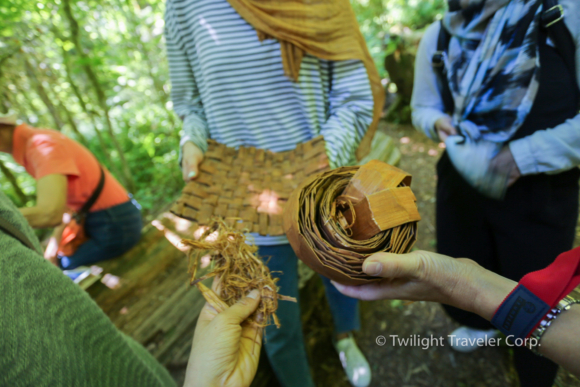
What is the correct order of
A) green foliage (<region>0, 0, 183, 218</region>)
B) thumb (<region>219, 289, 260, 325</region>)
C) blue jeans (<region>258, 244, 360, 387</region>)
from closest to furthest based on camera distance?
thumb (<region>219, 289, 260, 325</region>) < blue jeans (<region>258, 244, 360, 387</region>) < green foliage (<region>0, 0, 183, 218</region>)

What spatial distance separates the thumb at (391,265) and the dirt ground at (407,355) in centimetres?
126

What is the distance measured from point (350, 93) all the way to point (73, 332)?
53.6 inches

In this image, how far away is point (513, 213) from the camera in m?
1.17

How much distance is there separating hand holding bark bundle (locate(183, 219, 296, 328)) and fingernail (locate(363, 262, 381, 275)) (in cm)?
35

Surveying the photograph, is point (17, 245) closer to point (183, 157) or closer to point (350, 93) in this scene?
point (183, 157)

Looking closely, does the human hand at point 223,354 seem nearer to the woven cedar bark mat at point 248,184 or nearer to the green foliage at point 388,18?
the woven cedar bark mat at point 248,184

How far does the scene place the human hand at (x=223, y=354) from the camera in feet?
2.31

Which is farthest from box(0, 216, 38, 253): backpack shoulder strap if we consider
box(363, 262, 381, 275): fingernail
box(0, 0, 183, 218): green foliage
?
box(0, 0, 183, 218): green foliage

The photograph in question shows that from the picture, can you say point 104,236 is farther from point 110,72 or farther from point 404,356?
point 404,356

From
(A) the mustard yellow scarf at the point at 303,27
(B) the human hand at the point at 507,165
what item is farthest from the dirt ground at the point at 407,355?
(A) the mustard yellow scarf at the point at 303,27

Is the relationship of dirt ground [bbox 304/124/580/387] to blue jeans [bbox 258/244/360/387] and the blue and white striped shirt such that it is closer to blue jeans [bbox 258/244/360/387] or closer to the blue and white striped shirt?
blue jeans [bbox 258/244/360/387]

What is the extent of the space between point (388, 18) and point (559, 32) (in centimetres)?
551

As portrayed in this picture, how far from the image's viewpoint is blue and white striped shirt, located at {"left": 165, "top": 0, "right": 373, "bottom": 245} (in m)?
1.18

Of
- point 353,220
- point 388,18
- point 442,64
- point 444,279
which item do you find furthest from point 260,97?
point 388,18
